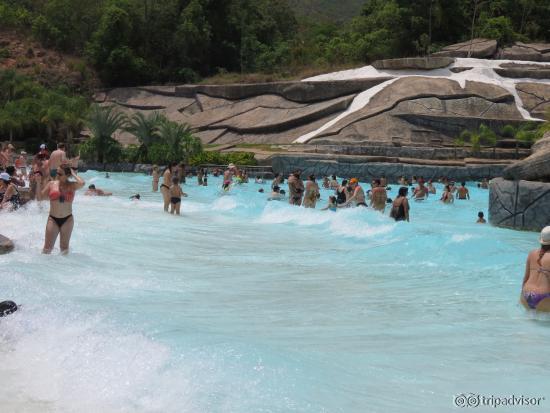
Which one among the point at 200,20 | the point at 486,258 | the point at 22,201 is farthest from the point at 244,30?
the point at 486,258

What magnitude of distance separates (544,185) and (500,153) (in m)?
15.3

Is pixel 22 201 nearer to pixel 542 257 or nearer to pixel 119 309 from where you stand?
pixel 119 309

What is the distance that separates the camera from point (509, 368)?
4555 millimetres

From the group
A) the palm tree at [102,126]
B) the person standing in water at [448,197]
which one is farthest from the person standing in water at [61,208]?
the palm tree at [102,126]

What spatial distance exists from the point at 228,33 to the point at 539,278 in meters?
46.5

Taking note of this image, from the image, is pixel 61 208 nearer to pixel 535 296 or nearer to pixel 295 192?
pixel 535 296

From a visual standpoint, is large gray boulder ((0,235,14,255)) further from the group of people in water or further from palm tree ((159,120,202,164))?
palm tree ((159,120,202,164))

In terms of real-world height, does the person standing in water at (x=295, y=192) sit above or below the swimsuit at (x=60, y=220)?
below

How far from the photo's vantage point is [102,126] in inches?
1126

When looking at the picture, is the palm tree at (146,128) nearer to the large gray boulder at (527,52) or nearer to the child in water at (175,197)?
the child in water at (175,197)

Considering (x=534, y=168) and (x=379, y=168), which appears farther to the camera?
(x=379, y=168)

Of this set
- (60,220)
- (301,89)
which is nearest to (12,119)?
(301,89)

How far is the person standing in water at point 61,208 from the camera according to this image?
7777 mm

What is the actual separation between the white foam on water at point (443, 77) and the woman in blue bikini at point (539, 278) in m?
24.1
